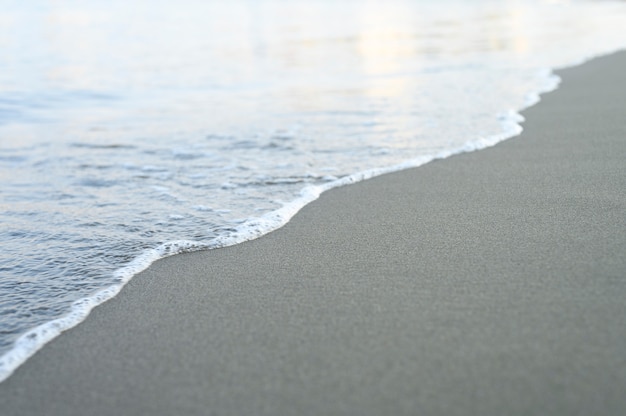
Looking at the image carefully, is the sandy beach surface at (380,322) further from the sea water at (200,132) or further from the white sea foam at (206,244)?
the sea water at (200,132)

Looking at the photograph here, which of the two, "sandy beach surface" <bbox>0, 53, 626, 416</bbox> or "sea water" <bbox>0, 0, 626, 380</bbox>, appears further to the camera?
"sea water" <bbox>0, 0, 626, 380</bbox>

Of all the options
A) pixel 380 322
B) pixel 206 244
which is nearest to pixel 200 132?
pixel 206 244

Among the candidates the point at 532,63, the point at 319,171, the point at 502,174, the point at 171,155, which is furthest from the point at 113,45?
the point at 502,174

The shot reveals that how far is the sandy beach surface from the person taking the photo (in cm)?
205

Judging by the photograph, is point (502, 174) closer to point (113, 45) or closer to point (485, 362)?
point (485, 362)

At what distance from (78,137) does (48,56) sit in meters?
7.84

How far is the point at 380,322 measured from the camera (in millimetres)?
2484

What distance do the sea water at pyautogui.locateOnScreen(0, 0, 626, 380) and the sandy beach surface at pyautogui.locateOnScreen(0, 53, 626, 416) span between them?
0.32 meters

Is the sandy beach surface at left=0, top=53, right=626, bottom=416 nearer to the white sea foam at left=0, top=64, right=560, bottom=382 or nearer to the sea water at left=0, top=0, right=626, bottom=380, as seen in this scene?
the white sea foam at left=0, top=64, right=560, bottom=382

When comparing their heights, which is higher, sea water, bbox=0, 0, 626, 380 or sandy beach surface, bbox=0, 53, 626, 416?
sea water, bbox=0, 0, 626, 380

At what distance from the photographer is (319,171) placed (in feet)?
16.2

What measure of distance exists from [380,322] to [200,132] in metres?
4.29

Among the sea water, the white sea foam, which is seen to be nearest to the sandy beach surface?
the white sea foam

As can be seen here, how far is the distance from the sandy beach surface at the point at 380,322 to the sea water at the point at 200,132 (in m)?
0.32
